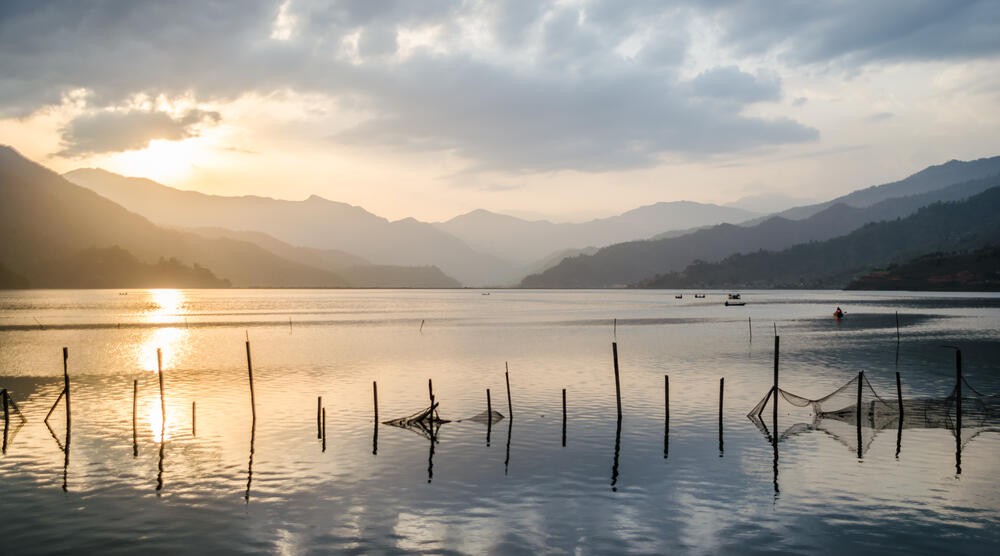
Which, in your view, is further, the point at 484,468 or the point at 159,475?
the point at 484,468

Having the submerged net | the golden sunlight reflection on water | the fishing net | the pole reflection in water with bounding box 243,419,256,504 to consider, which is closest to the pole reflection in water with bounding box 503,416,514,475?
the fishing net

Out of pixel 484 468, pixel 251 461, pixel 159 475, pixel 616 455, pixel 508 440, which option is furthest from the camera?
pixel 508 440

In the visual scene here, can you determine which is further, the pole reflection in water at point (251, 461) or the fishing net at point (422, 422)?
the fishing net at point (422, 422)

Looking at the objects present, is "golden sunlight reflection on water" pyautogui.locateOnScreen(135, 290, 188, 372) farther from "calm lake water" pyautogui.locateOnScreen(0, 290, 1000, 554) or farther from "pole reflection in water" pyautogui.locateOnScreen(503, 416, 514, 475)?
"pole reflection in water" pyautogui.locateOnScreen(503, 416, 514, 475)

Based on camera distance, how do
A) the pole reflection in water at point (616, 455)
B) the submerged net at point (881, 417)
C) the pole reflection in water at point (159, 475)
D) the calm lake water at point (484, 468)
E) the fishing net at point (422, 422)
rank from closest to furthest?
the calm lake water at point (484, 468), the pole reflection in water at point (159, 475), the pole reflection in water at point (616, 455), the submerged net at point (881, 417), the fishing net at point (422, 422)

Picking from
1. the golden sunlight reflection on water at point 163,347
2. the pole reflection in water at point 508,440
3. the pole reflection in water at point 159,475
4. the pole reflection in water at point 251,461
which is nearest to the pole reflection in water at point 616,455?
the pole reflection in water at point 508,440

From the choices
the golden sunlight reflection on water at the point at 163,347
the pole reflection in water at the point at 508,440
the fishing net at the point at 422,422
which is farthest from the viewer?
the golden sunlight reflection on water at the point at 163,347

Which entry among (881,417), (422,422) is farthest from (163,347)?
(881,417)

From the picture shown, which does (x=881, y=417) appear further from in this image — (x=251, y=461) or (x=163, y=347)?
(x=163, y=347)

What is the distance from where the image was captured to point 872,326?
104 m

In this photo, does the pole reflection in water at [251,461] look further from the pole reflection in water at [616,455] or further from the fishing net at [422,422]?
the pole reflection in water at [616,455]

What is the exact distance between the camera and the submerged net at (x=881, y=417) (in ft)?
104

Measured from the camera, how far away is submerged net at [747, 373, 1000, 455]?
31.7 metres

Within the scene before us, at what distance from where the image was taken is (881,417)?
34.8 m
